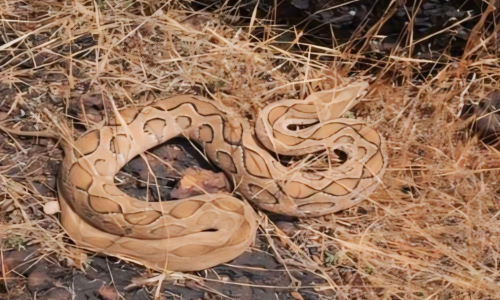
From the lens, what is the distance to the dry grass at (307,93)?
4512 mm

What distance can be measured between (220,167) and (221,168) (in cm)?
1

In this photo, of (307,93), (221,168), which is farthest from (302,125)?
(221,168)

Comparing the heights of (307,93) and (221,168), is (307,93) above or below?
above

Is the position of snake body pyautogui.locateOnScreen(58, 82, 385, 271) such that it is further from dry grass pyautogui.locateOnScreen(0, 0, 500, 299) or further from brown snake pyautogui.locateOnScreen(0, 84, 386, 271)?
dry grass pyautogui.locateOnScreen(0, 0, 500, 299)

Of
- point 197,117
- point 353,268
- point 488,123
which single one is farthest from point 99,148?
point 488,123

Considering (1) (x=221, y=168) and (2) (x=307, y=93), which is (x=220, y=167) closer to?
(1) (x=221, y=168)

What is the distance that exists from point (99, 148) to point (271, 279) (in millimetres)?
1616

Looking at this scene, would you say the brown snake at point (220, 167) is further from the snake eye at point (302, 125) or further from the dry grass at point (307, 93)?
the dry grass at point (307, 93)

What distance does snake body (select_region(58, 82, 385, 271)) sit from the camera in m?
4.25

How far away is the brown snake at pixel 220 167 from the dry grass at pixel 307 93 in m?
0.22

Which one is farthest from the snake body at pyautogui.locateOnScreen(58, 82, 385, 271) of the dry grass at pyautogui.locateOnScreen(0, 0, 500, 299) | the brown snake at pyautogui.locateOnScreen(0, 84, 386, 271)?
the dry grass at pyautogui.locateOnScreen(0, 0, 500, 299)

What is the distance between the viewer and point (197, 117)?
4891 mm

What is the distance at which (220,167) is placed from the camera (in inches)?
191

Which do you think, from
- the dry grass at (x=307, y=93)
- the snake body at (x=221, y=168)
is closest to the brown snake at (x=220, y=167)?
the snake body at (x=221, y=168)
